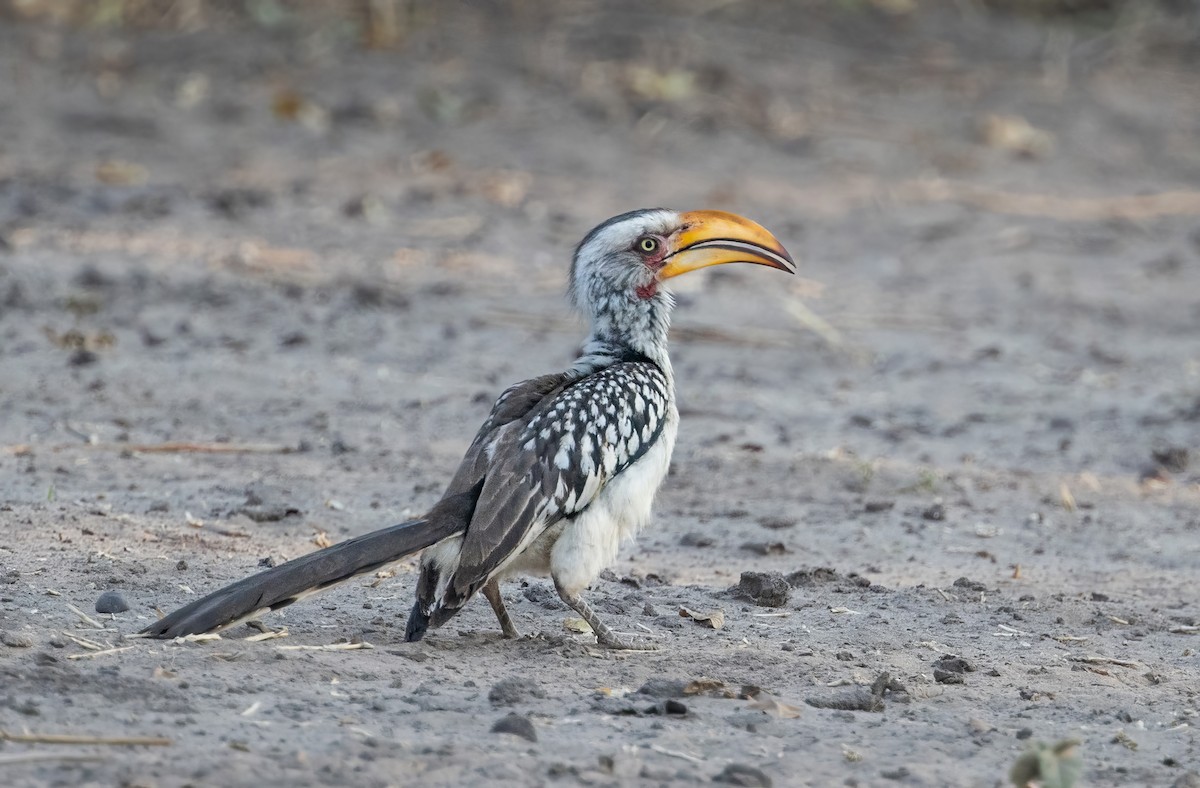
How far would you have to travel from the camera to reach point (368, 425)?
6.76m

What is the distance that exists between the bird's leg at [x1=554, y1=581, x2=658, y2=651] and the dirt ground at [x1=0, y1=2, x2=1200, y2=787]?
0.12 m

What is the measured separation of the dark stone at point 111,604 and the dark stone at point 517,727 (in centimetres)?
127

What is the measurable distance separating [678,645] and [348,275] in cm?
504

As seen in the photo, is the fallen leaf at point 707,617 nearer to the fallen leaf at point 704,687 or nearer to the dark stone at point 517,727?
the fallen leaf at point 704,687

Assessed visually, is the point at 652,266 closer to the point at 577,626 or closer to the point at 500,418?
the point at 500,418

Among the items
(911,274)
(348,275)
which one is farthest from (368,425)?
(911,274)

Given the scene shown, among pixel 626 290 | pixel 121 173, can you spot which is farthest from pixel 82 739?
pixel 121 173

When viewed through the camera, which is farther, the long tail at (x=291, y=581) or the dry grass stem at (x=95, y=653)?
the long tail at (x=291, y=581)

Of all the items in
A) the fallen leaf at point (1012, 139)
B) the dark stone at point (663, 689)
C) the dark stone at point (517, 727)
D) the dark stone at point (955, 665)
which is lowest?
the dark stone at point (517, 727)

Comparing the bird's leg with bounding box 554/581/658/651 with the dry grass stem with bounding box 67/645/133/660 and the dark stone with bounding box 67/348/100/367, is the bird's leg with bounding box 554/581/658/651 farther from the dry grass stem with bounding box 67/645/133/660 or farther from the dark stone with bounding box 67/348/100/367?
the dark stone with bounding box 67/348/100/367

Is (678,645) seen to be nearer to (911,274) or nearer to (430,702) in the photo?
(430,702)

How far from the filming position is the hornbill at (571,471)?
400 centimetres

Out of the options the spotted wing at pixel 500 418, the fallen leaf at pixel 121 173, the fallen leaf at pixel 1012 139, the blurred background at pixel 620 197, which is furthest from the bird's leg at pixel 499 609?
the fallen leaf at pixel 1012 139

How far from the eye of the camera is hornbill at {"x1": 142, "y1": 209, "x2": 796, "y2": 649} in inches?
157
